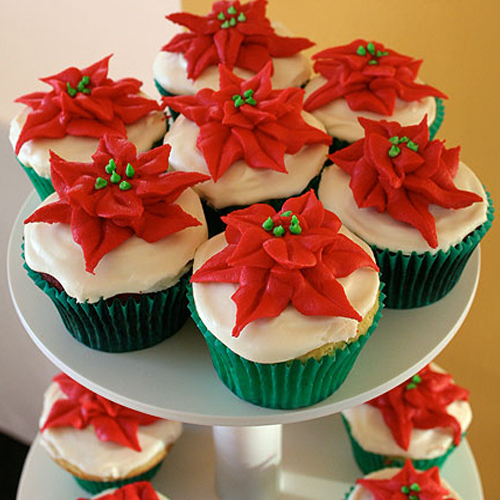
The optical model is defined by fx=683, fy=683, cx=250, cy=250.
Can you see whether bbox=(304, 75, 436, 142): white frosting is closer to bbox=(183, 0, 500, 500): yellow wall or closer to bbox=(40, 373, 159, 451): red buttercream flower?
bbox=(183, 0, 500, 500): yellow wall

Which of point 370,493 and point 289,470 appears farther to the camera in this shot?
point 289,470

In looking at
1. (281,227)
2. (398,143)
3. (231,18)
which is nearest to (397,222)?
(398,143)

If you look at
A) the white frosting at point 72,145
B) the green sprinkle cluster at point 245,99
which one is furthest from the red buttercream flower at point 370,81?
the white frosting at point 72,145

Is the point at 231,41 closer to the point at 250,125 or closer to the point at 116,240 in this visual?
the point at 250,125

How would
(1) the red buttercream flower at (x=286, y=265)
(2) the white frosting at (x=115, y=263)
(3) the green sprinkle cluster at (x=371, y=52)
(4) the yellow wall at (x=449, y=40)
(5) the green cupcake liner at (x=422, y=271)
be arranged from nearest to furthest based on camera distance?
1. (1) the red buttercream flower at (x=286, y=265)
2. (2) the white frosting at (x=115, y=263)
3. (5) the green cupcake liner at (x=422, y=271)
4. (3) the green sprinkle cluster at (x=371, y=52)
5. (4) the yellow wall at (x=449, y=40)

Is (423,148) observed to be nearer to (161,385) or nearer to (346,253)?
(346,253)

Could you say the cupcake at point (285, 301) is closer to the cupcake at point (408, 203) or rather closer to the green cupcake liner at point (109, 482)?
the cupcake at point (408, 203)

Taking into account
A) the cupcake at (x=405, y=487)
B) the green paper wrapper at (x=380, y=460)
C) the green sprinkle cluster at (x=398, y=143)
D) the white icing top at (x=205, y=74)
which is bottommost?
the green paper wrapper at (x=380, y=460)
